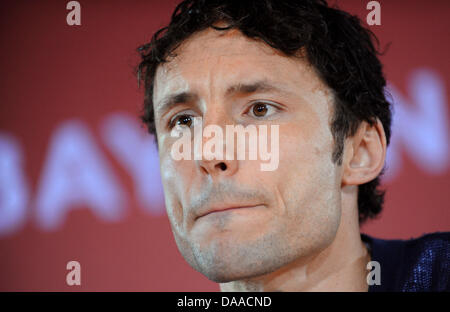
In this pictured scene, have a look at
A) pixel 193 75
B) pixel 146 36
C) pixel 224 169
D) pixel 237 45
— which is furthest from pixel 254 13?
pixel 146 36

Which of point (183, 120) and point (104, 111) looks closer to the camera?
point (183, 120)

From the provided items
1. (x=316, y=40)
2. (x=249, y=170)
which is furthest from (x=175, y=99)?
(x=316, y=40)

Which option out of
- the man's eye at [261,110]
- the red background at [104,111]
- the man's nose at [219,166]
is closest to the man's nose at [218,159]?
the man's nose at [219,166]

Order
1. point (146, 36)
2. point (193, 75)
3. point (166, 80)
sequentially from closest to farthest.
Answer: point (193, 75), point (166, 80), point (146, 36)

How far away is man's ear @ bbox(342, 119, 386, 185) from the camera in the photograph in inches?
72.2

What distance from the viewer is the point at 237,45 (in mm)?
1766

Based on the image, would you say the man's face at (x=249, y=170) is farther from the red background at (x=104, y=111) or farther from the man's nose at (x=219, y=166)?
the red background at (x=104, y=111)

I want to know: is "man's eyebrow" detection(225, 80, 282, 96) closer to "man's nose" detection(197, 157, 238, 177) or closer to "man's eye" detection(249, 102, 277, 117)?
"man's eye" detection(249, 102, 277, 117)

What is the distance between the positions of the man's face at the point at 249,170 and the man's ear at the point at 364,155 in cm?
9

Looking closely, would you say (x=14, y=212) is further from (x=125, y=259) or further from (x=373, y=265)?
(x=373, y=265)

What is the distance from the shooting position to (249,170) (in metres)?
1.55

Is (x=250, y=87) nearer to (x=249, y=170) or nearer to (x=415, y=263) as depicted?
(x=249, y=170)

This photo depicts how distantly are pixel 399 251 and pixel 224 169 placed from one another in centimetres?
77

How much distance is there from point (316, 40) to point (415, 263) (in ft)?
2.86
